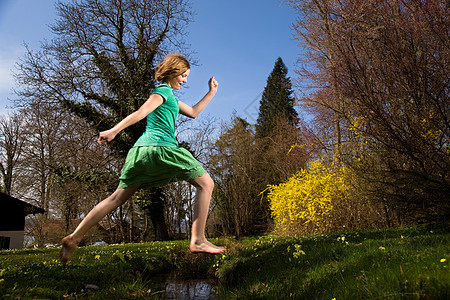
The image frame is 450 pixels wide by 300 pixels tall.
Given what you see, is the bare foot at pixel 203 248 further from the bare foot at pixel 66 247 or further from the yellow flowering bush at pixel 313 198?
the yellow flowering bush at pixel 313 198

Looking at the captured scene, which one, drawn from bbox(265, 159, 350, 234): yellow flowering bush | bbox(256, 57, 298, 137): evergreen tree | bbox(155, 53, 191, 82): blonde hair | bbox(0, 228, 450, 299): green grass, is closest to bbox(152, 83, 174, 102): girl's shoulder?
bbox(155, 53, 191, 82): blonde hair

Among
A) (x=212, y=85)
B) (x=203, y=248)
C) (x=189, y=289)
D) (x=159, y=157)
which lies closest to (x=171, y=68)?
(x=212, y=85)

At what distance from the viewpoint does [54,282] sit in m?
3.32

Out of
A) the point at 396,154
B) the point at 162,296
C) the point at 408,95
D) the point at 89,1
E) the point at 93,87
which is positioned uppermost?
the point at 89,1

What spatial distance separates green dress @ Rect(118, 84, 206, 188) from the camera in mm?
2750

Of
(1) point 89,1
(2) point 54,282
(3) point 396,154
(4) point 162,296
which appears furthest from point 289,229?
(1) point 89,1

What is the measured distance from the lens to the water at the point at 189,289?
13.4 feet

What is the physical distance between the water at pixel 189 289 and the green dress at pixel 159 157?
1.89 metres

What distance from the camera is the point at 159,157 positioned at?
274 centimetres

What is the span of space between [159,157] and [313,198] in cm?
771

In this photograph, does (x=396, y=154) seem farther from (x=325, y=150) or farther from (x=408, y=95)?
(x=325, y=150)

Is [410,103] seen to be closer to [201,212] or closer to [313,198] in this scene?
[201,212]

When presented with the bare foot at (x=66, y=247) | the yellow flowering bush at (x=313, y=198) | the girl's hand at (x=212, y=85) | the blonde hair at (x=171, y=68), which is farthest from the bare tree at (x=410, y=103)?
the bare foot at (x=66, y=247)

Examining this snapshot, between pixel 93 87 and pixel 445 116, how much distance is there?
13383mm
